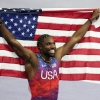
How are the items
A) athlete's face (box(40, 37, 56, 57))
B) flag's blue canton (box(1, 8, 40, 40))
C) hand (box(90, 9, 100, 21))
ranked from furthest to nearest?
hand (box(90, 9, 100, 21)) → flag's blue canton (box(1, 8, 40, 40)) → athlete's face (box(40, 37, 56, 57))

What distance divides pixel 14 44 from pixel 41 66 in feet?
2.02

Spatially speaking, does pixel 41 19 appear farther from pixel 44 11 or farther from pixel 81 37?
pixel 81 37

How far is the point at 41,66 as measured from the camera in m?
6.40

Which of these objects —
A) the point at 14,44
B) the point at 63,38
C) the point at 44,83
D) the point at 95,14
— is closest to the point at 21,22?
the point at 14,44

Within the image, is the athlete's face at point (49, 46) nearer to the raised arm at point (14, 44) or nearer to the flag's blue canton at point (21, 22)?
the raised arm at point (14, 44)

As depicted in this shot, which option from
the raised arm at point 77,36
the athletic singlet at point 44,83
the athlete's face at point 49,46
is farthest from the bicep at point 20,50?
the raised arm at point 77,36

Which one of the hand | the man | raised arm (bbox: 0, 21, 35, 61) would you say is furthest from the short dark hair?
the hand

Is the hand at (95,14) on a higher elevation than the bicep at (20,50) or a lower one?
higher

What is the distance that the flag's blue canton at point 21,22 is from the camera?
22.3 ft


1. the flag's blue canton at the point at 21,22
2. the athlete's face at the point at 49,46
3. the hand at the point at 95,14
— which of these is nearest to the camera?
the athlete's face at the point at 49,46

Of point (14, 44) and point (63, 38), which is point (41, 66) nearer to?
point (14, 44)

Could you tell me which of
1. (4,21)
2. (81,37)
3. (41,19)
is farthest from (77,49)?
(4,21)

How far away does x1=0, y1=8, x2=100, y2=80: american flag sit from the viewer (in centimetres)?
688

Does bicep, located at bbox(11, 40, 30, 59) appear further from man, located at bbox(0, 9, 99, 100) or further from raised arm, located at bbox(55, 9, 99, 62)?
raised arm, located at bbox(55, 9, 99, 62)
